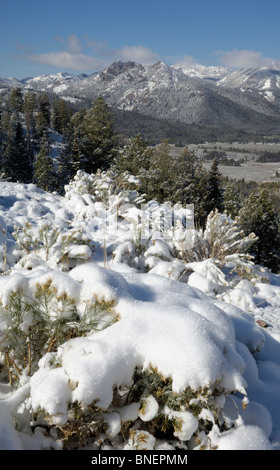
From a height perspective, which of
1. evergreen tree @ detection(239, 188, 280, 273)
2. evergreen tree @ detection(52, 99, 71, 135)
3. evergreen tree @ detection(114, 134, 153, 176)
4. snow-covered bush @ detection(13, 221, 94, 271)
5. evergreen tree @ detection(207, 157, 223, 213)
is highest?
evergreen tree @ detection(52, 99, 71, 135)

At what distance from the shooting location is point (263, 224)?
21984 mm

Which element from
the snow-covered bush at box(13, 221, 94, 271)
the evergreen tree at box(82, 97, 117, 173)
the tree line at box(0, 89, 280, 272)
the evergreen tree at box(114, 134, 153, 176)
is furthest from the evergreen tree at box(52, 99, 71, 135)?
the snow-covered bush at box(13, 221, 94, 271)

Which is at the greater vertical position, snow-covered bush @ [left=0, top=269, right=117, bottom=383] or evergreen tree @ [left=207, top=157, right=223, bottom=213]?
snow-covered bush @ [left=0, top=269, right=117, bottom=383]

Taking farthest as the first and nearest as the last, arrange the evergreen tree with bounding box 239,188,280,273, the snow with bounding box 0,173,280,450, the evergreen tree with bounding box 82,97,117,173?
the evergreen tree with bounding box 82,97,117,173 → the evergreen tree with bounding box 239,188,280,273 → the snow with bounding box 0,173,280,450

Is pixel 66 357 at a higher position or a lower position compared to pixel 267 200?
higher

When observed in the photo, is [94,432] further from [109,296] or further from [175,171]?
[175,171]

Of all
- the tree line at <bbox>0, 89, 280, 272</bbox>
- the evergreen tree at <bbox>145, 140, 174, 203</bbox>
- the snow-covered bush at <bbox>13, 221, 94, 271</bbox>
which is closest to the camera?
the snow-covered bush at <bbox>13, 221, 94, 271</bbox>

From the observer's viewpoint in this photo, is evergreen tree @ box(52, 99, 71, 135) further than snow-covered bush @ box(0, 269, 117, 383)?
Yes

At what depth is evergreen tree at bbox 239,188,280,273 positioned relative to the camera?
21812 mm

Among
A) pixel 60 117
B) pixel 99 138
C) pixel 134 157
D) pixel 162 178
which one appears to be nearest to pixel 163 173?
pixel 162 178

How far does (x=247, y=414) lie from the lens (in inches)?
61.6

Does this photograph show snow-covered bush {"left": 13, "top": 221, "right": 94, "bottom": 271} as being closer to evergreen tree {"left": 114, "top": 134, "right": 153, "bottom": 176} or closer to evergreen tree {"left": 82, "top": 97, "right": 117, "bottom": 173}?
evergreen tree {"left": 114, "top": 134, "right": 153, "bottom": 176}

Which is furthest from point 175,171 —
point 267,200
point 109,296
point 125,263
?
point 109,296
